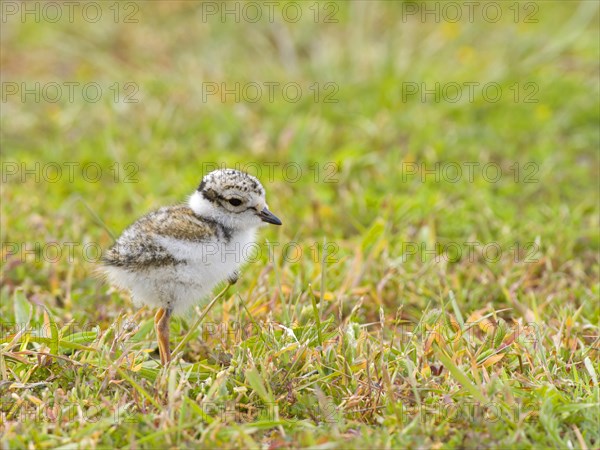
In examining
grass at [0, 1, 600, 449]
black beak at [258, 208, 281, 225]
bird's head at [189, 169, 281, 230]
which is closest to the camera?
grass at [0, 1, 600, 449]

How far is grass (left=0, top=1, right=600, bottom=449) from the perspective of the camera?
10.7 feet

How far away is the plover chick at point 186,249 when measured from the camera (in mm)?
3602

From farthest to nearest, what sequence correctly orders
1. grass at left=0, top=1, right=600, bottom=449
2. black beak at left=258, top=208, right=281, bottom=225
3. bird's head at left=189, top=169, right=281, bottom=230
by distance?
black beak at left=258, top=208, right=281, bottom=225 → bird's head at left=189, top=169, right=281, bottom=230 → grass at left=0, top=1, right=600, bottom=449

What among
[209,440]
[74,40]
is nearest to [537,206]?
[209,440]

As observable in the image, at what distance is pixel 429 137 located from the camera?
6539mm

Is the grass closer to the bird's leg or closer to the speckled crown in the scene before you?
the bird's leg

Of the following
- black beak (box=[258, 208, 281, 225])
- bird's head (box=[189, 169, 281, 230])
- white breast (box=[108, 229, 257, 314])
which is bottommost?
white breast (box=[108, 229, 257, 314])

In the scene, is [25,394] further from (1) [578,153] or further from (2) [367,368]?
(1) [578,153]

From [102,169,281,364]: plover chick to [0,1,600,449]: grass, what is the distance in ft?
0.81

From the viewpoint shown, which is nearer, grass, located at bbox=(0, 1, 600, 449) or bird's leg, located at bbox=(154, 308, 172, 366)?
grass, located at bbox=(0, 1, 600, 449)

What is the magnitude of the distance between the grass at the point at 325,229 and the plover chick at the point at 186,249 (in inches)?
9.7

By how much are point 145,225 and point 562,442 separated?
1985 mm

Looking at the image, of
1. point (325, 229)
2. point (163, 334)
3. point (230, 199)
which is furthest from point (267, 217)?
point (325, 229)

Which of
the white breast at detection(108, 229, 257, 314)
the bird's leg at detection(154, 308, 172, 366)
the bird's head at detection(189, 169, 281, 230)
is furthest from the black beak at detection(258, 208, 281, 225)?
the bird's leg at detection(154, 308, 172, 366)
